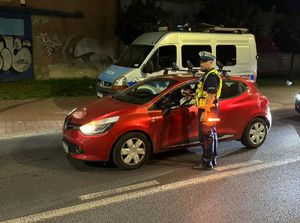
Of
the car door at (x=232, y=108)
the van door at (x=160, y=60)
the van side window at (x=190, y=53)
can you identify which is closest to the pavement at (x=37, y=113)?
the van door at (x=160, y=60)

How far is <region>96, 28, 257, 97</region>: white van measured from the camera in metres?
10.6

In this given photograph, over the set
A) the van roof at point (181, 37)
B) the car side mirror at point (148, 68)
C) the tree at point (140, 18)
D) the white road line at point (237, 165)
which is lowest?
the white road line at point (237, 165)

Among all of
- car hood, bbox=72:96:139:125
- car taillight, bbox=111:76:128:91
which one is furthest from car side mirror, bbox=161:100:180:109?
car taillight, bbox=111:76:128:91

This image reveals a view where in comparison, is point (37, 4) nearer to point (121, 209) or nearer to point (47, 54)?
point (47, 54)

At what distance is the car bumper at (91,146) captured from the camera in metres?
6.11

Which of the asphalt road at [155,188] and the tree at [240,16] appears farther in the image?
the tree at [240,16]

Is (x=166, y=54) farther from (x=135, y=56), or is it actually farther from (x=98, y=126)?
(x=98, y=126)

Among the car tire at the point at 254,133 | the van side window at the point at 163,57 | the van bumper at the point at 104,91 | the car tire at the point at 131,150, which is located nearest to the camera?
the car tire at the point at 131,150

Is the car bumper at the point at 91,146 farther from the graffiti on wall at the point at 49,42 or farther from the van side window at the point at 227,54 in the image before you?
the graffiti on wall at the point at 49,42

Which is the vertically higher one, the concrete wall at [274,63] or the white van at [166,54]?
the white van at [166,54]

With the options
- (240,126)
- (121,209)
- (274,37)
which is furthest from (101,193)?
(274,37)

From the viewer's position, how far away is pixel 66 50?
19.2 metres

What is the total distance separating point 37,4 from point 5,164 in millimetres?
12887

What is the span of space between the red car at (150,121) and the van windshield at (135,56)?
3.46 m
